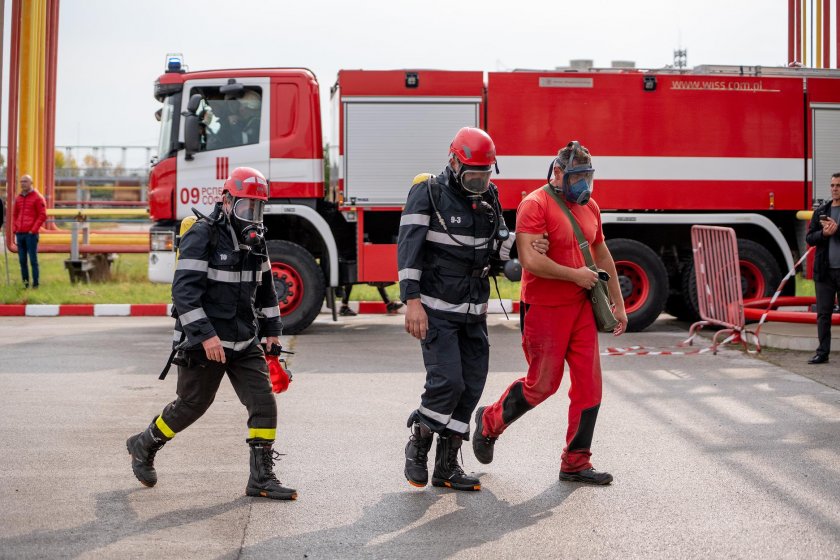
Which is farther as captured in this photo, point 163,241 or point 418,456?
point 163,241

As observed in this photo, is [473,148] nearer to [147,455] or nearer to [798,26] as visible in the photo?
[147,455]

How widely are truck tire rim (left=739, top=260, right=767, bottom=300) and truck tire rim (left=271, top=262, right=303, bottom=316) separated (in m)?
5.23

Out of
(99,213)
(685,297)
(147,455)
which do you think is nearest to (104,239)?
(99,213)

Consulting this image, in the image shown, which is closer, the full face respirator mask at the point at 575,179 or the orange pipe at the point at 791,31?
the full face respirator mask at the point at 575,179

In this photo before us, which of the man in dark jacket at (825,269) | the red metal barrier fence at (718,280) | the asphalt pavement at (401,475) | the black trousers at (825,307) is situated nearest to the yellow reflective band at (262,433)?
the asphalt pavement at (401,475)

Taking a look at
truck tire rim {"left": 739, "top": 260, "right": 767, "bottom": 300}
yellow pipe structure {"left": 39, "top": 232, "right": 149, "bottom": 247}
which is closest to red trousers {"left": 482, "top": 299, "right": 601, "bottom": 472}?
truck tire rim {"left": 739, "top": 260, "right": 767, "bottom": 300}

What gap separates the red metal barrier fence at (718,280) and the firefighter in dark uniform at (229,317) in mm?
6448

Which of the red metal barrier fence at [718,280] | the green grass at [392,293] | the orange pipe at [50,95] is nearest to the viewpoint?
the red metal barrier fence at [718,280]

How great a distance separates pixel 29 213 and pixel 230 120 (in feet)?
20.5

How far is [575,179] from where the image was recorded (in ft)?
19.0

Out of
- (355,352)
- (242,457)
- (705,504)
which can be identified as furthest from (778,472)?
(355,352)

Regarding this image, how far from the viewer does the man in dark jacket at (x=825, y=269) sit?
9.89m

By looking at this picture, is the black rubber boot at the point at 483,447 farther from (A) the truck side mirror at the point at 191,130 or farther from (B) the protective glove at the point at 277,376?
(A) the truck side mirror at the point at 191,130

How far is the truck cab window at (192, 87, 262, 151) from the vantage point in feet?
40.9
